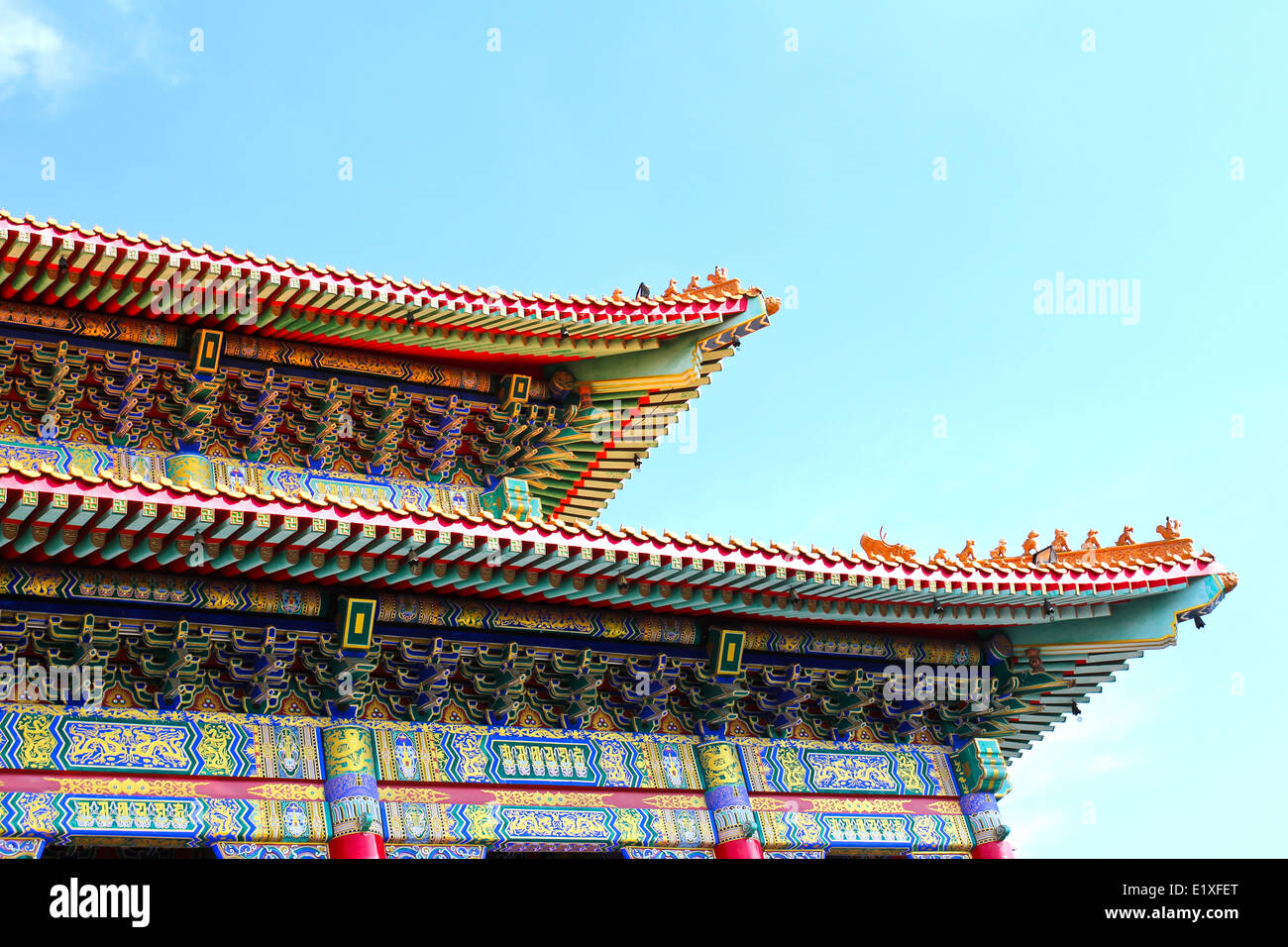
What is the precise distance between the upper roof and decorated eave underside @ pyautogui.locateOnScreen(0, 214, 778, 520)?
2 cm

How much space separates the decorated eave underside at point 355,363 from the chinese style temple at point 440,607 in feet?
0.11

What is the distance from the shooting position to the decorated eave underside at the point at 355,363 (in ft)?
45.6

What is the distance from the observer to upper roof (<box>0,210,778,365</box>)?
13344 mm

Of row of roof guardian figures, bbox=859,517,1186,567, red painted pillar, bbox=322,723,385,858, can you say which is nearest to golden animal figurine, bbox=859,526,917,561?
row of roof guardian figures, bbox=859,517,1186,567

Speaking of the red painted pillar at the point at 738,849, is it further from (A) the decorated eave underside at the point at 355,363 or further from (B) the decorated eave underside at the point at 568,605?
(A) the decorated eave underside at the point at 355,363

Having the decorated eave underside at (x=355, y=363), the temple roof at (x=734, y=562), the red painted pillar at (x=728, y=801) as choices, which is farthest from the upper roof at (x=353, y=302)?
the red painted pillar at (x=728, y=801)

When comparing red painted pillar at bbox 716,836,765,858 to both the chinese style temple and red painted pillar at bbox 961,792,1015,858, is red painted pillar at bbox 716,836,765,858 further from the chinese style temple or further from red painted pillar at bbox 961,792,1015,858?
red painted pillar at bbox 961,792,1015,858

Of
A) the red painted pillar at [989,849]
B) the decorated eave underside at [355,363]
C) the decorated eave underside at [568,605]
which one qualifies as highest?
the decorated eave underside at [355,363]

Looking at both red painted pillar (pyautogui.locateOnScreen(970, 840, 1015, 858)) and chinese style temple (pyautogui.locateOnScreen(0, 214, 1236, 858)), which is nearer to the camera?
chinese style temple (pyautogui.locateOnScreen(0, 214, 1236, 858))

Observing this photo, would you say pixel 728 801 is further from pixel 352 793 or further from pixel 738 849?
pixel 352 793

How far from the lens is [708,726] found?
13727 mm

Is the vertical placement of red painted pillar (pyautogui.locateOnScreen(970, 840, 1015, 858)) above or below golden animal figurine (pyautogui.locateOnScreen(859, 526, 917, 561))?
below

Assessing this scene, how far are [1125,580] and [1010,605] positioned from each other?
40.5 inches

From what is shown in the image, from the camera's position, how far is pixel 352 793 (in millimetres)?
11680
